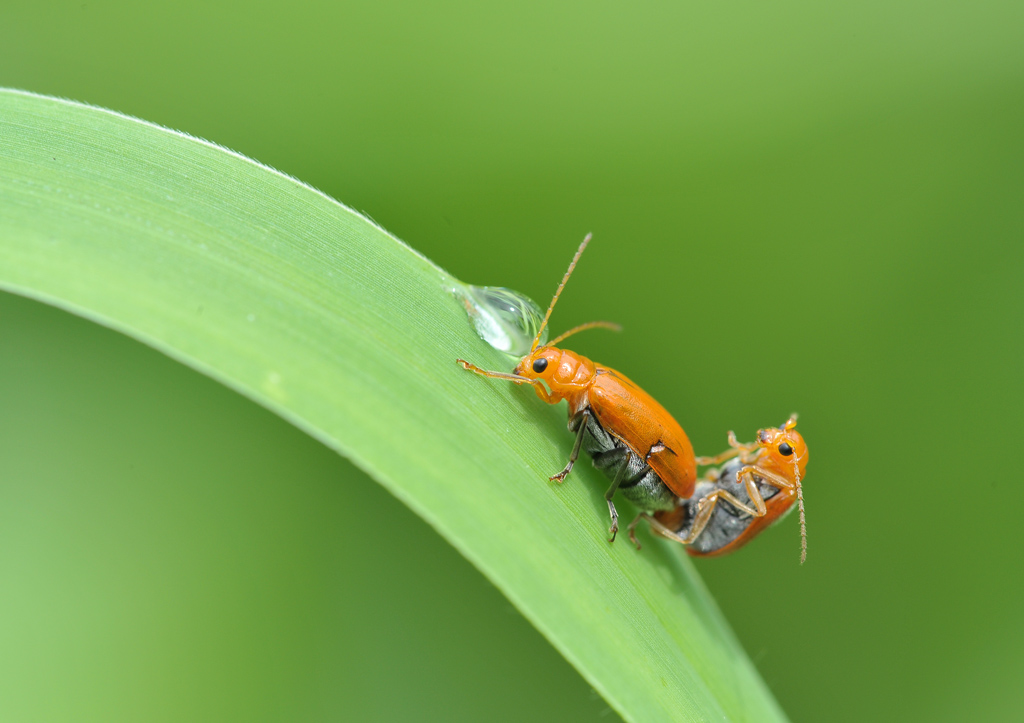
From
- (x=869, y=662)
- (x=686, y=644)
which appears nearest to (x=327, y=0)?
(x=686, y=644)

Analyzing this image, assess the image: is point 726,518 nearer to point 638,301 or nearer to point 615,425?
point 615,425

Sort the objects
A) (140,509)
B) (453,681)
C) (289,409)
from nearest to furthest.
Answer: (289,409) < (140,509) < (453,681)

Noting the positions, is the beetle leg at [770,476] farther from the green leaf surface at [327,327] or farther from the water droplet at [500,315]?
the water droplet at [500,315]

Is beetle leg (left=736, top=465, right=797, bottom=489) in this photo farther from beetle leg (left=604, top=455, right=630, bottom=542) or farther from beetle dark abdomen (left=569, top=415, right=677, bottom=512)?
beetle leg (left=604, top=455, right=630, bottom=542)

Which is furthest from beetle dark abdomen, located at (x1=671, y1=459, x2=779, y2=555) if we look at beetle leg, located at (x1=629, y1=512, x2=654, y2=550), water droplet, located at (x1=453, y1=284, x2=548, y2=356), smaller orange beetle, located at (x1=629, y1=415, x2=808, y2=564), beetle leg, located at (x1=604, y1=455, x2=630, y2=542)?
water droplet, located at (x1=453, y1=284, x2=548, y2=356)

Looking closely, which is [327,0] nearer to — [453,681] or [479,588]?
[479,588]

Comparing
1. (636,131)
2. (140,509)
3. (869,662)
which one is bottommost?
(869,662)
